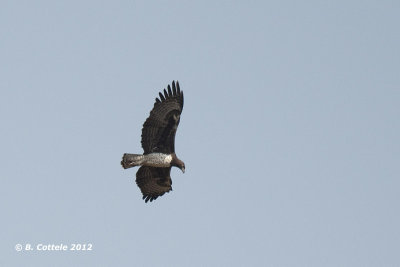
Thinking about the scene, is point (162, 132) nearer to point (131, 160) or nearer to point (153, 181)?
point (131, 160)

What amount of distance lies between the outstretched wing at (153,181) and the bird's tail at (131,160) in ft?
5.52

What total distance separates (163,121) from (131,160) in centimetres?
152

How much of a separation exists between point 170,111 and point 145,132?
38.6 inches

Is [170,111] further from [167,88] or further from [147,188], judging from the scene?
[147,188]

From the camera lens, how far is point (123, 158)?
24844mm

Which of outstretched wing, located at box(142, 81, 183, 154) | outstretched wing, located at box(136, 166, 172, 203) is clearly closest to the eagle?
outstretched wing, located at box(142, 81, 183, 154)

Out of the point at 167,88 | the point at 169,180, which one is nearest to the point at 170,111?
the point at 167,88

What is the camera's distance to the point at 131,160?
81.7 feet

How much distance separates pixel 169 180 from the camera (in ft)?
88.1

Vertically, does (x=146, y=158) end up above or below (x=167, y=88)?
below

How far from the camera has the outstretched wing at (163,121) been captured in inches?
994

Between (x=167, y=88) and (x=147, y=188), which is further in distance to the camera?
(x=147, y=188)

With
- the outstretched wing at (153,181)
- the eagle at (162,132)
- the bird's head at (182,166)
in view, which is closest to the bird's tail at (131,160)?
the eagle at (162,132)

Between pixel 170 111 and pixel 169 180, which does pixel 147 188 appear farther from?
pixel 170 111
